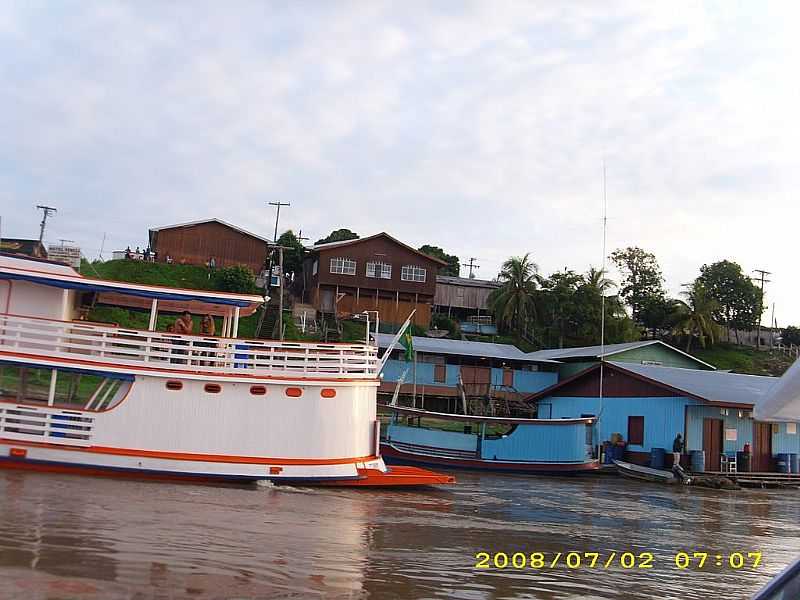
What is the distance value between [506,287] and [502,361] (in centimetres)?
1838

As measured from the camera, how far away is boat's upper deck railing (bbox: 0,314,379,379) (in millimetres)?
14586

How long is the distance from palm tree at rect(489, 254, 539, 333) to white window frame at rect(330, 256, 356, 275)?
40.4 feet

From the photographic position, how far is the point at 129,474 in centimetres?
1464

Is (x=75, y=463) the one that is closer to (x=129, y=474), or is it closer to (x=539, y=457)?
(x=129, y=474)

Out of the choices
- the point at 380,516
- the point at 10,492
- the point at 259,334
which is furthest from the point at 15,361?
the point at 259,334

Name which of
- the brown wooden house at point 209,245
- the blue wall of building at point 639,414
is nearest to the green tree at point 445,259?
the brown wooden house at point 209,245

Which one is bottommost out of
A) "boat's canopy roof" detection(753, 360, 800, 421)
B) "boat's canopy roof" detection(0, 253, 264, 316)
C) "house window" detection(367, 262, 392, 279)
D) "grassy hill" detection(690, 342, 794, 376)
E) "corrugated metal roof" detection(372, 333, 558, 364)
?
"boat's canopy roof" detection(753, 360, 800, 421)

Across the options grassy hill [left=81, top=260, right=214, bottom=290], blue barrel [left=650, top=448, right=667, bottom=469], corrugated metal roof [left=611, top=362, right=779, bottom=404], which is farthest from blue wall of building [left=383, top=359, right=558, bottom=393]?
grassy hill [left=81, top=260, right=214, bottom=290]

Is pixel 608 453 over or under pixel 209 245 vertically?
under

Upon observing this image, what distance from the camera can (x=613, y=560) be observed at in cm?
1051

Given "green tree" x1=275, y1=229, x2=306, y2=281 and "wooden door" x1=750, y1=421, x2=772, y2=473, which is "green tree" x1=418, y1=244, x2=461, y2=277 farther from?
"wooden door" x1=750, y1=421, x2=772, y2=473

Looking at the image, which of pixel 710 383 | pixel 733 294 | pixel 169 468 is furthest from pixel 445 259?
pixel 169 468

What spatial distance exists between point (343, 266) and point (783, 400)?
151 feet

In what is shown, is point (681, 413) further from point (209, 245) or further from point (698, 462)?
point (209, 245)
